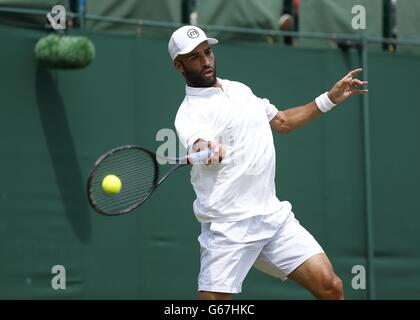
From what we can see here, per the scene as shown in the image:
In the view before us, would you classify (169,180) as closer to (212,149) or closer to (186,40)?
(186,40)

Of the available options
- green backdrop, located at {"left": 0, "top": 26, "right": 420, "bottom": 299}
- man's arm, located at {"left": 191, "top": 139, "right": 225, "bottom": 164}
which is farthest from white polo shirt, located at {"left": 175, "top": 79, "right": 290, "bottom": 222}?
green backdrop, located at {"left": 0, "top": 26, "right": 420, "bottom": 299}

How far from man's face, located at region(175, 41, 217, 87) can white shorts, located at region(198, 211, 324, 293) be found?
0.76 meters

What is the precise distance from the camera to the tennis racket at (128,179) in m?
5.46

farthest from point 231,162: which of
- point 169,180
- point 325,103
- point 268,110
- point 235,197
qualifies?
point 169,180

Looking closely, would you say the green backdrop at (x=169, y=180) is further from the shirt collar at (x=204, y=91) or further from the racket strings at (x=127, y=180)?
the shirt collar at (x=204, y=91)

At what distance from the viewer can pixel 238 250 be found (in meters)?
5.47

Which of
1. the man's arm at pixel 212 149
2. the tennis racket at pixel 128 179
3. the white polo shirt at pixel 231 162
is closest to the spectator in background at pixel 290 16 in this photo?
the tennis racket at pixel 128 179

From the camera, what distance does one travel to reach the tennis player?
215 inches

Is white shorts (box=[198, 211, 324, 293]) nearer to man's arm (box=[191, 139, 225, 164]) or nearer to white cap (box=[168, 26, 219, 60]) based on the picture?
man's arm (box=[191, 139, 225, 164])

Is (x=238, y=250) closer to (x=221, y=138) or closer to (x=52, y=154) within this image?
(x=221, y=138)

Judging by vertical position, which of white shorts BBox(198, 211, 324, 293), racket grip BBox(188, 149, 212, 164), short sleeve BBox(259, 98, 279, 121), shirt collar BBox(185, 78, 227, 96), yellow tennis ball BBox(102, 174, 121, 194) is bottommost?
white shorts BBox(198, 211, 324, 293)

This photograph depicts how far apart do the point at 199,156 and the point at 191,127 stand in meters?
0.26

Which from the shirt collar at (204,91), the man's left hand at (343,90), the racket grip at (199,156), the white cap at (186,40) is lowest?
the racket grip at (199,156)
